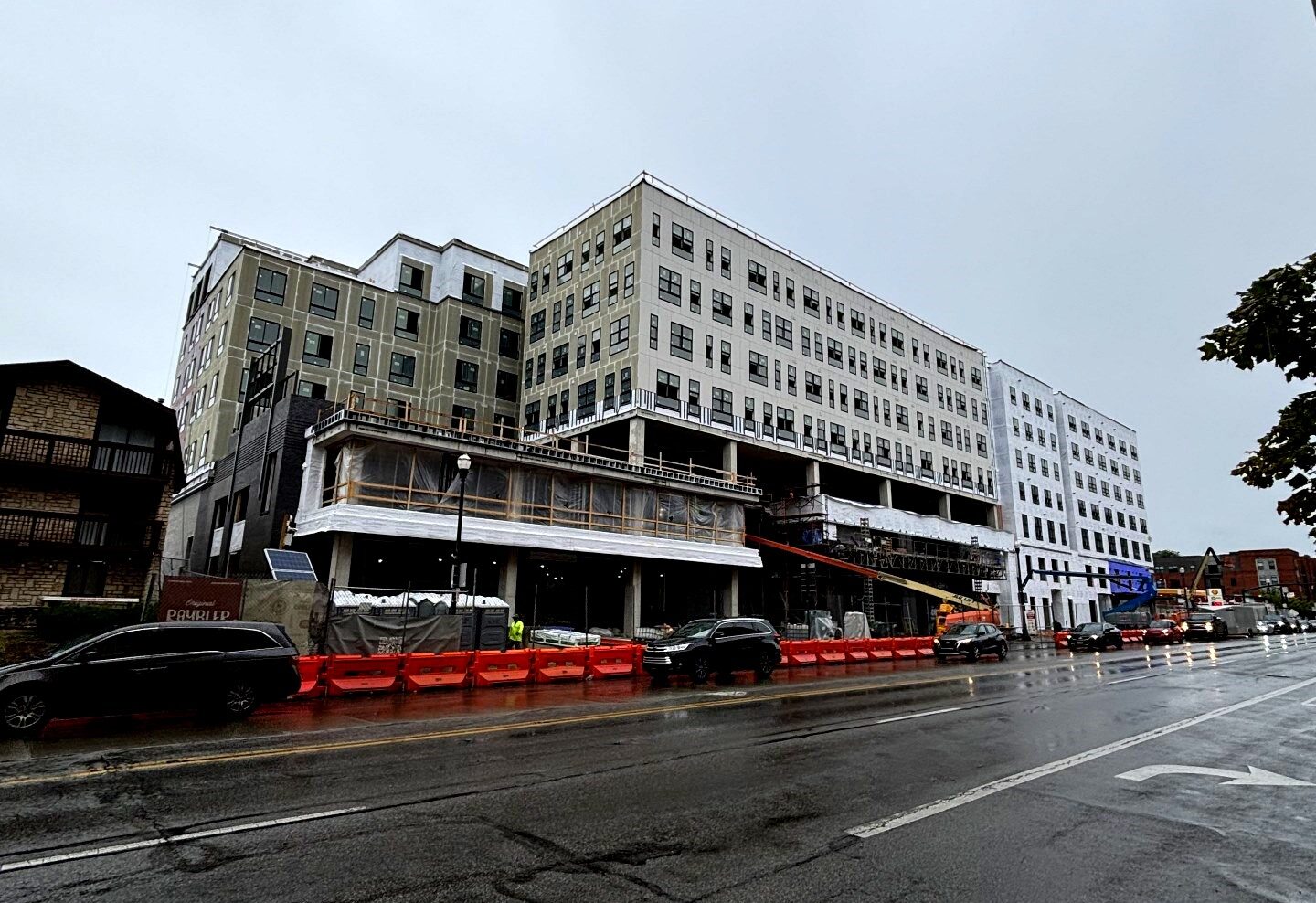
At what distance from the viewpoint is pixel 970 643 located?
29.5m

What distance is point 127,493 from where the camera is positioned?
29.4 m

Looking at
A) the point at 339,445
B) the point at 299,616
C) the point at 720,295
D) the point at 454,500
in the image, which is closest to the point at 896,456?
the point at 720,295

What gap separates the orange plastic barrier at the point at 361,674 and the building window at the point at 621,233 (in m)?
29.9

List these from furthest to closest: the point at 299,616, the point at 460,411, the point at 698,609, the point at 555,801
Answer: the point at 460,411 → the point at 698,609 → the point at 299,616 → the point at 555,801

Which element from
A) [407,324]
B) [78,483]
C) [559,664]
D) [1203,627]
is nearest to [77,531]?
[78,483]

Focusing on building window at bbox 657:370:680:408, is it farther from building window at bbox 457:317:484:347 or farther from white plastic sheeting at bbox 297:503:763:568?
building window at bbox 457:317:484:347

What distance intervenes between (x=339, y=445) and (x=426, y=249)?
2972 cm

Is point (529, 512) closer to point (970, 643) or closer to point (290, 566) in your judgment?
point (290, 566)

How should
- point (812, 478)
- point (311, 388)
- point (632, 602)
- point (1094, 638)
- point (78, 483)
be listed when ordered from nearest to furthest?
point (78, 483) → point (632, 602) → point (1094, 638) → point (311, 388) → point (812, 478)

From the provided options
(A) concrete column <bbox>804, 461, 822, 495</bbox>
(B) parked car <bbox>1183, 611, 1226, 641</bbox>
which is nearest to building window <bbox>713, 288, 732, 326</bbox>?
(A) concrete column <bbox>804, 461, 822, 495</bbox>

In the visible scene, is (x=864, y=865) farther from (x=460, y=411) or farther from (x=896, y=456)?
(x=896, y=456)

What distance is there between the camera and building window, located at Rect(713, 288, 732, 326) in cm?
4356

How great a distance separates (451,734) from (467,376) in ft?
136

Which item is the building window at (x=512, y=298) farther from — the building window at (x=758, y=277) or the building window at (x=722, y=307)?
the building window at (x=758, y=277)
